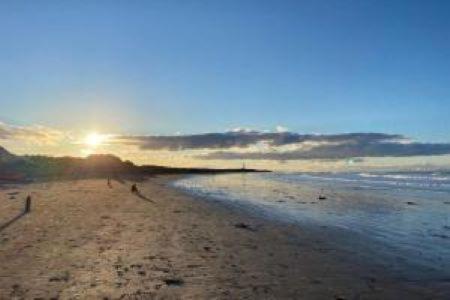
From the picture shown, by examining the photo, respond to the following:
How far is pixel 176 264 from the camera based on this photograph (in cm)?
1623

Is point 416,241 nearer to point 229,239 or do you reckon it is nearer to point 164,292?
point 229,239

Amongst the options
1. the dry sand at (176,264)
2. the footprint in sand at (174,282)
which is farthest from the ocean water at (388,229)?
the footprint in sand at (174,282)

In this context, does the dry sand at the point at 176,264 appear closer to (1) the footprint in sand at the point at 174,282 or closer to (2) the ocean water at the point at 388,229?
(1) the footprint in sand at the point at 174,282

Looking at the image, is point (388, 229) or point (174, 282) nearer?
point (174, 282)

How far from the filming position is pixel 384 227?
27.4 m

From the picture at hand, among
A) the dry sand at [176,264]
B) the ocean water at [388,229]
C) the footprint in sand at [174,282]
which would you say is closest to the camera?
the dry sand at [176,264]

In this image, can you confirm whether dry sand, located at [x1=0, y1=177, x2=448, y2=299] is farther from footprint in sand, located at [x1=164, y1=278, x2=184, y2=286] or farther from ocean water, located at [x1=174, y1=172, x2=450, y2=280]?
ocean water, located at [x1=174, y1=172, x2=450, y2=280]

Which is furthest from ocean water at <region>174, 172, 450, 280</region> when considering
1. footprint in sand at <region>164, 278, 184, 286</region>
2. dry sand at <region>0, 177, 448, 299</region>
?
footprint in sand at <region>164, 278, 184, 286</region>

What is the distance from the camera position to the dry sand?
13258 millimetres

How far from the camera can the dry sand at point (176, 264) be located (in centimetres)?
1326

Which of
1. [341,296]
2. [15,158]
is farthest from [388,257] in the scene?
[15,158]

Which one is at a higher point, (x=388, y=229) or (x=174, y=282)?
(x=174, y=282)

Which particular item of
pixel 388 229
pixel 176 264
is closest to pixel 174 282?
pixel 176 264

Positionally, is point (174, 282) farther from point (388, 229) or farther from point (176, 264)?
point (388, 229)
